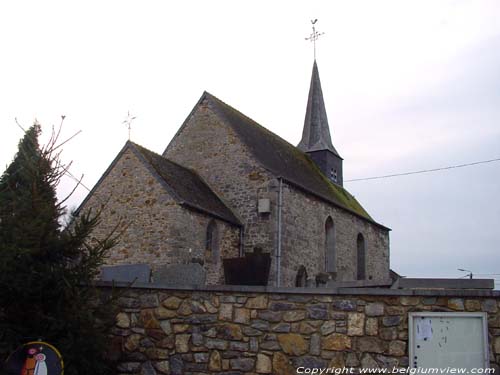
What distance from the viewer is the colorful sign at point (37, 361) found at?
19.2ft

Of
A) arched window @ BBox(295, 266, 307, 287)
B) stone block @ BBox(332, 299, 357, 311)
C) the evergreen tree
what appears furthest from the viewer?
arched window @ BBox(295, 266, 307, 287)

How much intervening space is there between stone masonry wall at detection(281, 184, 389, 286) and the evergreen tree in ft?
45.9

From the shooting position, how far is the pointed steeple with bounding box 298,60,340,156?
31725 mm

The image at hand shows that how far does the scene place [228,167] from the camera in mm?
22234

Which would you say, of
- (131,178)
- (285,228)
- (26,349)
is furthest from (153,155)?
(26,349)

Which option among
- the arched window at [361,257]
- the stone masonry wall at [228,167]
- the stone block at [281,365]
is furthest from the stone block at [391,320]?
the arched window at [361,257]

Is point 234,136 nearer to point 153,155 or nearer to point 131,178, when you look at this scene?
point 153,155

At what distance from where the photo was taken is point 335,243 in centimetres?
2450

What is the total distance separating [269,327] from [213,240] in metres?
12.5

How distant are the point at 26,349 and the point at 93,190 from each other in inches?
590

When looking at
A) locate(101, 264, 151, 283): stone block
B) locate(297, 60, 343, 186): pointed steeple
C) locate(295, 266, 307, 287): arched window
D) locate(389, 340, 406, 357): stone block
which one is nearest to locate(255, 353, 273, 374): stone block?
locate(389, 340, 406, 357): stone block

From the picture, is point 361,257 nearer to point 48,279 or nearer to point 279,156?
point 279,156

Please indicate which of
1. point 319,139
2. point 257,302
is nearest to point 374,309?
point 257,302

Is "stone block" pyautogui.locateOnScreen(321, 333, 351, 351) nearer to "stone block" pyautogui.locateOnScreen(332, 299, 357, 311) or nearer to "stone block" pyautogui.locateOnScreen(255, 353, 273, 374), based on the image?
"stone block" pyautogui.locateOnScreen(332, 299, 357, 311)
